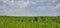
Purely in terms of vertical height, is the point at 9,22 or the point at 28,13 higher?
the point at 28,13

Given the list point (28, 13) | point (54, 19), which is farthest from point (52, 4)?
point (28, 13)

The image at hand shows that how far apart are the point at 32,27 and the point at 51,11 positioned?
1.04 ft

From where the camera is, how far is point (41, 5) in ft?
5.08

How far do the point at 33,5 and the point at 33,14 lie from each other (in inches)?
4.7

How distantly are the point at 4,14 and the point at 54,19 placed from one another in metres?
0.65

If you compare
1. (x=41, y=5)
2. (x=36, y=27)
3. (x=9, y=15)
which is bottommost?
(x=36, y=27)

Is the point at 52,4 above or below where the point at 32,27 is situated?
above

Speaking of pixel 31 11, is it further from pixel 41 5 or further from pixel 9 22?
pixel 9 22

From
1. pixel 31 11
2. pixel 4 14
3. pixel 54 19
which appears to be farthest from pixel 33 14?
pixel 4 14

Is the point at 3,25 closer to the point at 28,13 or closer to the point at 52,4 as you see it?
the point at 28,13

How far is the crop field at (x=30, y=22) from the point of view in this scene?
1497 millimetres

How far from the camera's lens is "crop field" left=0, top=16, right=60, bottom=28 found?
4.91 ft

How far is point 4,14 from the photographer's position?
1.57 metres

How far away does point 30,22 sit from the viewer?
1521 millimetres
